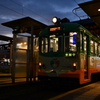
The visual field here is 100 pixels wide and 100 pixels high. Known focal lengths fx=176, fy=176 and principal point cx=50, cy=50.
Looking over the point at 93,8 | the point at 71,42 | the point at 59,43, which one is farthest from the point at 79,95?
the point at 93,8

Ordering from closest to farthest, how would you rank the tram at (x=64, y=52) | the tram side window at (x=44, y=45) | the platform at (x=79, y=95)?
the platform at (x=79, y=95) < the tram at (x=64, y=52) < the tram side window at (x=44, y=45)

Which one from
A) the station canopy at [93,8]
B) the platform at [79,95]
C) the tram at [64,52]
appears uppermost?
the station canopy at [93,8]

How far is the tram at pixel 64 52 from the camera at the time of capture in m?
8.94

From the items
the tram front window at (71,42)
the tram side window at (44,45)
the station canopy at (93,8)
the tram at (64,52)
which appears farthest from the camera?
the station canopy at (93,8)

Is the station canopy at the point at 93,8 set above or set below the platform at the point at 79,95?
above

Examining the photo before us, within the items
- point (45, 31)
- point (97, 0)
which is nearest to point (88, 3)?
point (97, 0)

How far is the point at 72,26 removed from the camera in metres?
9.44

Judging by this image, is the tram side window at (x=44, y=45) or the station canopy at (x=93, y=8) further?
the station canopy at (x=93, y=8)

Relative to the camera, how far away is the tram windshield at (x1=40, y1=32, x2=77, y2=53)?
9.17m

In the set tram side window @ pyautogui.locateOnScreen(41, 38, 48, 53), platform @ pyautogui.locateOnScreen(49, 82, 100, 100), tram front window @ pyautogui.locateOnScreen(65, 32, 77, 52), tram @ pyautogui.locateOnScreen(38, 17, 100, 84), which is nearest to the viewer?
platform @ pyautogui.locateOnScreen(49, 82, 100, 100)

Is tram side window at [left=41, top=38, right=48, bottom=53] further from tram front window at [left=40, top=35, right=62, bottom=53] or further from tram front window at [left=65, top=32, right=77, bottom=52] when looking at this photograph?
tram front window at [left=65, top=32, right=77, bottom=52]

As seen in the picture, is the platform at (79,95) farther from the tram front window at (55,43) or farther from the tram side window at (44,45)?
the tram side window at (44,45)

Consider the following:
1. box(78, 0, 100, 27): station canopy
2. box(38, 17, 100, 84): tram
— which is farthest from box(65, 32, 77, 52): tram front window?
box(78, 0, 100, 27): station canopy

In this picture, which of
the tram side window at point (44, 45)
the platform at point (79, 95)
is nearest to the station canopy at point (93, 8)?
the tram side window at point (44, 45)
